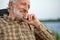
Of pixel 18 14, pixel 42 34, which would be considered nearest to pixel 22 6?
pixel 18 14

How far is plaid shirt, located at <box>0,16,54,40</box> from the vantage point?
6.60ft

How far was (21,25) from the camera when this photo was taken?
2160 mm

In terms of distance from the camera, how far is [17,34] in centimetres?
206

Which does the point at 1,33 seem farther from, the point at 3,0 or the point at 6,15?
the point at 3,0

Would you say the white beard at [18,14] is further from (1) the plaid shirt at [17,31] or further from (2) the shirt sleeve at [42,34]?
(2) the shirt sleeve at [42,34]

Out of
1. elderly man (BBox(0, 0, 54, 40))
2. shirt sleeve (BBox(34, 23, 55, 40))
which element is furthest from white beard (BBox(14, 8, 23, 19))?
shirt sleeve (BBox(34, 23, 55, 40))

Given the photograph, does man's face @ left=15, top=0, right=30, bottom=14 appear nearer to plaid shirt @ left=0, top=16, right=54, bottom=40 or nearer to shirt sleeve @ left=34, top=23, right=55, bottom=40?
plaid shirt @ left=0, top=16, right=54, bottom=40

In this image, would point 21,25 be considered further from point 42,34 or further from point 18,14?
point 42,34

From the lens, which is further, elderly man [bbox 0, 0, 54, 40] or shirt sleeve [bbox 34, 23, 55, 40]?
shirt sleeve [bbox 34, 23, 55, 40]

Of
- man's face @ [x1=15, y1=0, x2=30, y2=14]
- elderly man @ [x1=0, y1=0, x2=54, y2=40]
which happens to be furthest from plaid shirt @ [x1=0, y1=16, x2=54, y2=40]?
man's face @ [x1=15, y1=0, x2=30, y2=14]

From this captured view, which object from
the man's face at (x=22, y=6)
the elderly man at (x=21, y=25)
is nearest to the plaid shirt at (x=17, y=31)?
the elderly man at (x=21, y=25)

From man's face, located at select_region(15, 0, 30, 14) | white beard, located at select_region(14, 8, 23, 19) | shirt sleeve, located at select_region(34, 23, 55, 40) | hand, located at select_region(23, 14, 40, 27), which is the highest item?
man's face, located at select_region(15, 0, 30, 14)

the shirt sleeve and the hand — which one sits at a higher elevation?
the hand

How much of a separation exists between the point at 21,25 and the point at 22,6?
0.21 m
